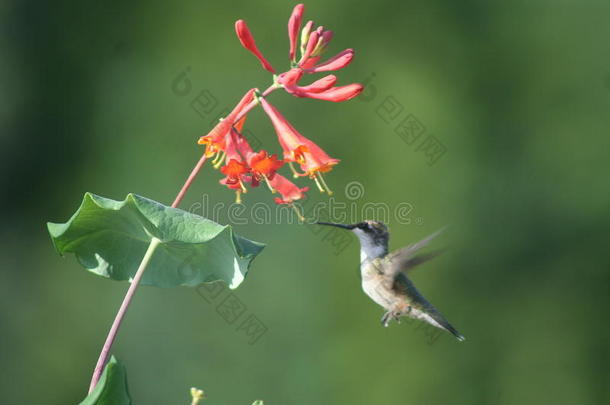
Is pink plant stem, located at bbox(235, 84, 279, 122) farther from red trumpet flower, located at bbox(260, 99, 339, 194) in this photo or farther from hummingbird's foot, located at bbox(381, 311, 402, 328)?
hummingbird's foot, located at bbox(381, 311, 402, 328)

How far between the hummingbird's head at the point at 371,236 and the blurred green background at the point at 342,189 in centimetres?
294

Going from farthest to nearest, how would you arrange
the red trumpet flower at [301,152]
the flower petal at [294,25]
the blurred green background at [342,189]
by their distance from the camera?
1. the blurred green background at [342,189]
2. the red trumpet flower at [301,152]
3. the flower petal at [294,25]

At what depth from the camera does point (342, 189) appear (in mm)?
6734

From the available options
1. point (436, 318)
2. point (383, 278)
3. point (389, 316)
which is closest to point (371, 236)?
point (383, 278)

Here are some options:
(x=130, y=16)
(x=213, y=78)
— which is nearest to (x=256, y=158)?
(x=213, y=78)

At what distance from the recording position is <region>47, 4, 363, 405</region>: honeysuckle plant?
2.14 metres

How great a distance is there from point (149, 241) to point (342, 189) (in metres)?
4.32

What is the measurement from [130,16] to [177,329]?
114 inches

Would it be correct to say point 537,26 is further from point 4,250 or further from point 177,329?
point 4,250

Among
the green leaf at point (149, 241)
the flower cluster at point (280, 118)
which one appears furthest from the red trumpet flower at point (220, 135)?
the green leaf at point (149, 241)

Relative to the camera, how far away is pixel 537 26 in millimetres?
7352

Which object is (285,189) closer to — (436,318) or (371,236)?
(371,236)

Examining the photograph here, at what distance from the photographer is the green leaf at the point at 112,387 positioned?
1.75m

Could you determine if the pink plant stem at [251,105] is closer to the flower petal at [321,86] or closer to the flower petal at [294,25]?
the flower petal at [321,86]
